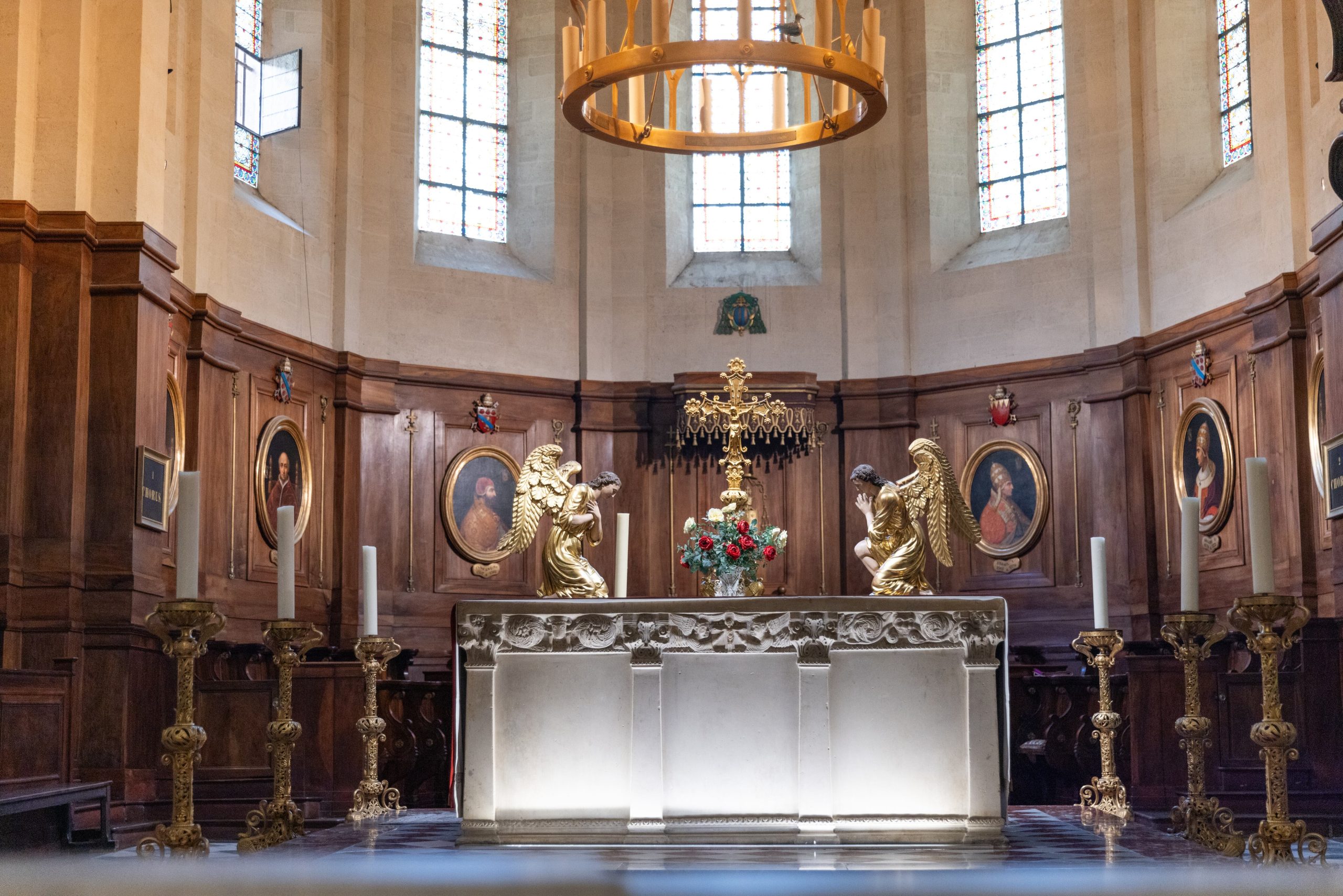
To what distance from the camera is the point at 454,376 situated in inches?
604

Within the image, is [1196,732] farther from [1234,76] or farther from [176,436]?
[1234,76]

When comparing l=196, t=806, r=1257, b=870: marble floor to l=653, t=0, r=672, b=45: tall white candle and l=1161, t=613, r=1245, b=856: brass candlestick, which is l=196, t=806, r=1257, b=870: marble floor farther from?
l=653, t=0, r=672, b=45: tall white candle

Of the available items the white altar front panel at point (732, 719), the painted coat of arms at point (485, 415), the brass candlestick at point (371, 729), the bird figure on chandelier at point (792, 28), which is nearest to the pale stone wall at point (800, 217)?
the painted coat of arms at point (485, 415)

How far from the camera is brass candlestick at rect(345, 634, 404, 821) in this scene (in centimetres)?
901

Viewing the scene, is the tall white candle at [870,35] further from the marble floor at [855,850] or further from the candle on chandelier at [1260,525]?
the marble floor at [855,850]

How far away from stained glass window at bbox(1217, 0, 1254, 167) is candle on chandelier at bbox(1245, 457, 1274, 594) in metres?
8.99

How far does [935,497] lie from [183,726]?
182 inches

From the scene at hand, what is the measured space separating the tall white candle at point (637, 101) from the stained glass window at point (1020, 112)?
718 centimetres

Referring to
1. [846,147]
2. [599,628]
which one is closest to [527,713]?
[599,628]

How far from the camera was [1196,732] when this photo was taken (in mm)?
7281

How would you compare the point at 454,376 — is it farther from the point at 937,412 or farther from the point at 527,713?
the point at 527,713

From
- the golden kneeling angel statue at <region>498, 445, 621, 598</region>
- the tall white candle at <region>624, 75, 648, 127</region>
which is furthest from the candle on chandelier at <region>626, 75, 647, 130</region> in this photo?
the golden kneeling angel statue at <region>498, 445, 621, 598</region>

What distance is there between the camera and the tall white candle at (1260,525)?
5961mm

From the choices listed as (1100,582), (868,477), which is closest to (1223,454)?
(1100,582)
